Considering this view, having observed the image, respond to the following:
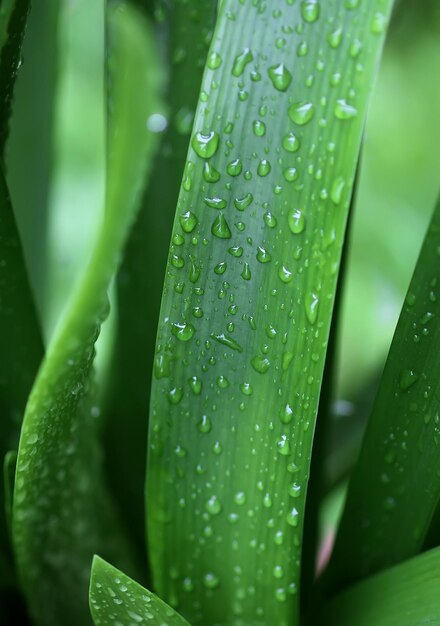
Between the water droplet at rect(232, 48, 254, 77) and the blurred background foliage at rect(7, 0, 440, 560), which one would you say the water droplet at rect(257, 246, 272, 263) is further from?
the blurred background foliage at rect(7, 0, 440, 560)

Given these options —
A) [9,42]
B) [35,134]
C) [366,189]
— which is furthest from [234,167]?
[366,189]

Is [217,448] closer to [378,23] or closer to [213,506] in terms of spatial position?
[213,506]

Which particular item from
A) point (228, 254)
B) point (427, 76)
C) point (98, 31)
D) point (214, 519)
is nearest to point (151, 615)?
point (214, 519)

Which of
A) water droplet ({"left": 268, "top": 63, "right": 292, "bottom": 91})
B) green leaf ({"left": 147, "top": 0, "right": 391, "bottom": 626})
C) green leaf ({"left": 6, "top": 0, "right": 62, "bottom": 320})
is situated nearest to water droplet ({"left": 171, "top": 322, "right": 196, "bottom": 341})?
green leaf ({"left": 147, "top": 0, "right": 391, "bottom": 626})

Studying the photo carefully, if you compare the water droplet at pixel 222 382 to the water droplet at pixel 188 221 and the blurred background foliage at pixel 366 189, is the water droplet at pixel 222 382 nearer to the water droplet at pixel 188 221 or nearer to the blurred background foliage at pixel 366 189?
the water droplet at pixel 188 221

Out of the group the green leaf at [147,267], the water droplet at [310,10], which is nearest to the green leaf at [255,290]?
the water droplet at [310,10]

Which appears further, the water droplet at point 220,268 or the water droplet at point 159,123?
the water droplet at point 159,123

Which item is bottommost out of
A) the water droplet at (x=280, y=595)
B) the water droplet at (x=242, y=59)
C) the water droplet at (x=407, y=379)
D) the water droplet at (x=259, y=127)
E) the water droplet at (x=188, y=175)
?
the water droplet at (x=280, y=595)
